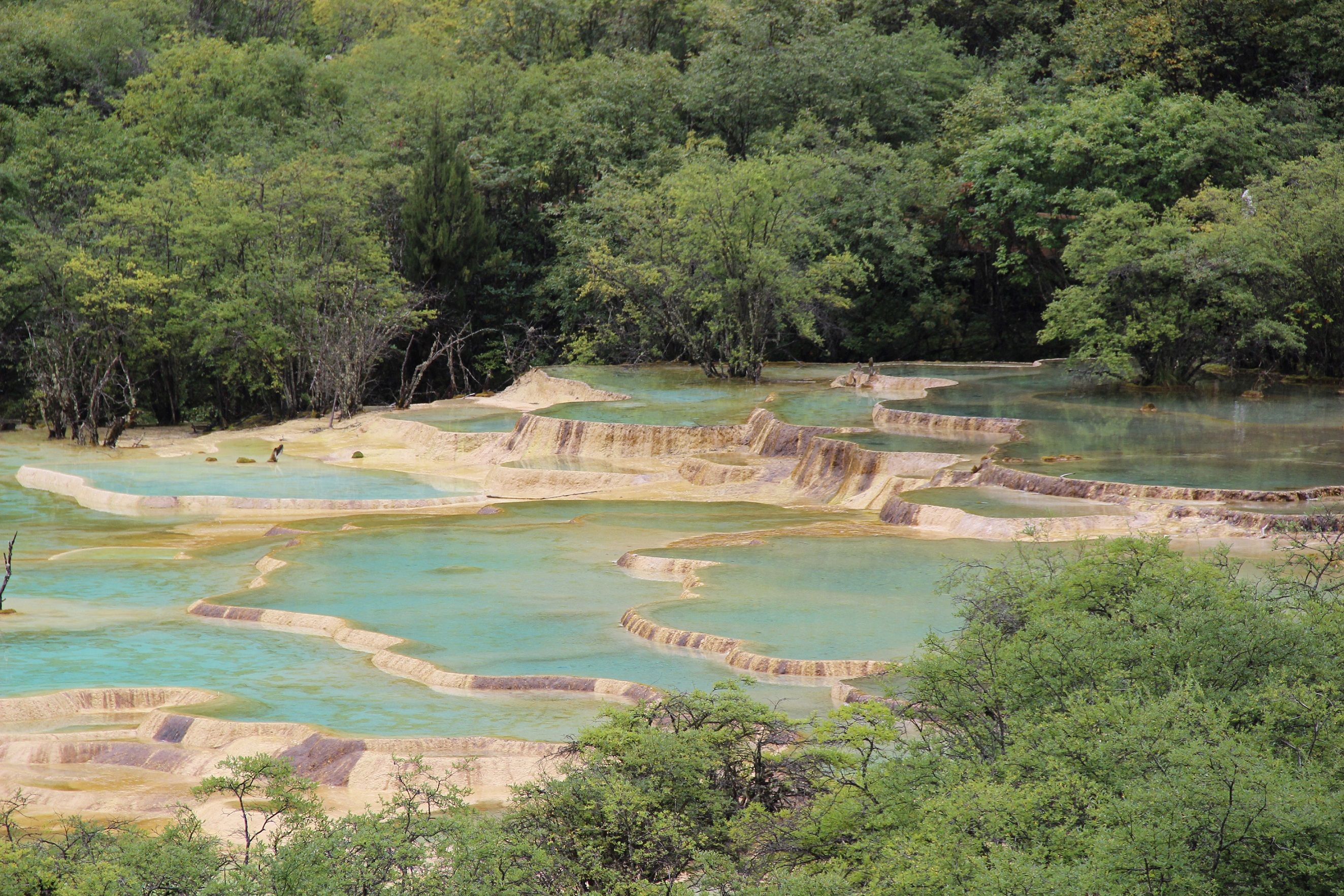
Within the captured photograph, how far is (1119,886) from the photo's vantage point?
621 cm


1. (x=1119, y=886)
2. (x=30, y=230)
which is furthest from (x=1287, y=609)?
(x=30, y=230)

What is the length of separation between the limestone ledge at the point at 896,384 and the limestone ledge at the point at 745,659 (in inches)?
673

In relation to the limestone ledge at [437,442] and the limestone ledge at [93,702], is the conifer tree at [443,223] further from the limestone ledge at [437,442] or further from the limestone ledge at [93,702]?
the limestone ledge at [93,702]

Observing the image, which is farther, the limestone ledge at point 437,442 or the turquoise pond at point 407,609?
the limestone ledge at point 437,442

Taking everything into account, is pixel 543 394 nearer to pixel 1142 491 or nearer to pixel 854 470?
pixel 854 470

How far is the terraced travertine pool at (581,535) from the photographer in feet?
46.2

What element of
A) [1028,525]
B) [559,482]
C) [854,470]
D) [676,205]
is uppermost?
[676,205]

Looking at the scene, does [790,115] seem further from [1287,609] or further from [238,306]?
[1287,609]

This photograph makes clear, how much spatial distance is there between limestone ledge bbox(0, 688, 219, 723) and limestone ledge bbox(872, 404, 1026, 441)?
49.0 feet

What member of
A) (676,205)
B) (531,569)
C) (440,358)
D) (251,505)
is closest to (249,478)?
(251,505)

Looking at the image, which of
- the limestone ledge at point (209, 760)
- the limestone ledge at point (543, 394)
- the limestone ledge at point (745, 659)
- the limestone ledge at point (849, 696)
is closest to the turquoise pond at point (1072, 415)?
the limestone ledge at point (543, 394)

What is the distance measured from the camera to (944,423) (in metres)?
25.6

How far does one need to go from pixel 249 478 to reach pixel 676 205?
42.2 ft

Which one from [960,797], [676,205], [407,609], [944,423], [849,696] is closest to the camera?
[960,797]
